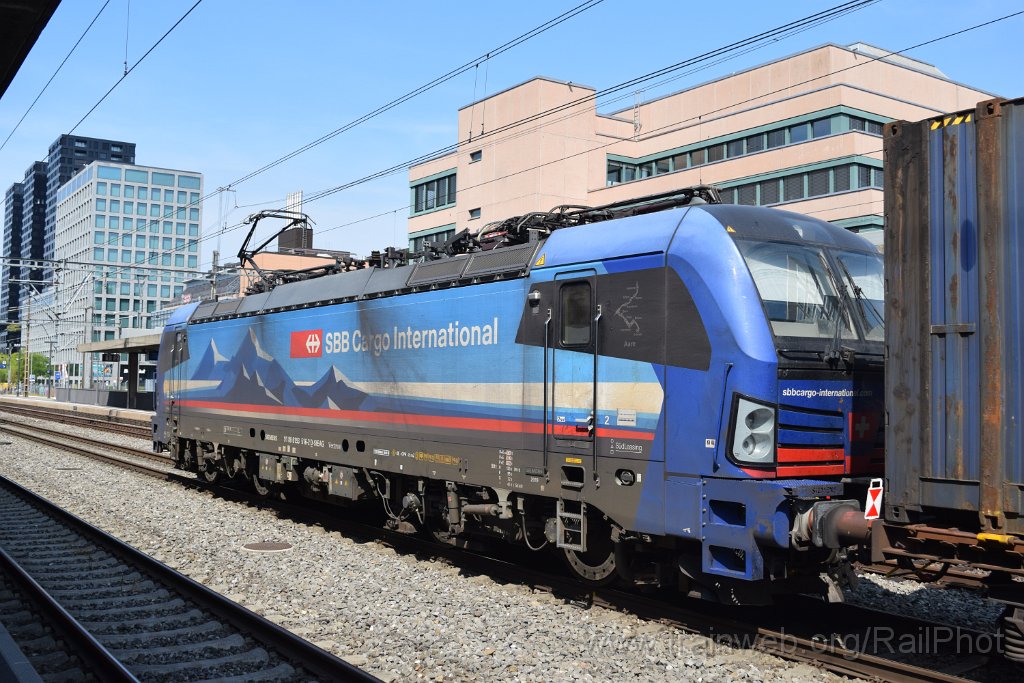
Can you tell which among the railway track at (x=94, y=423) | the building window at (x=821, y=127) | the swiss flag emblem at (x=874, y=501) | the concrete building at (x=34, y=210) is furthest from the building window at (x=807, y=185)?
the concrete building at (x=34, y=210)

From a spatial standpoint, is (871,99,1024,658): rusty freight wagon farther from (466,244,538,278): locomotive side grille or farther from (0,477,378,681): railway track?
(0,477,378,681): railway track

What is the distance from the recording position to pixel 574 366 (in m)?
8.52

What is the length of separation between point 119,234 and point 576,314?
363ft

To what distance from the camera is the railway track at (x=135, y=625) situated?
675 cm

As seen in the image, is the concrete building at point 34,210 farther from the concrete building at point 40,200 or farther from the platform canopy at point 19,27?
the platform canopy at point 19,27

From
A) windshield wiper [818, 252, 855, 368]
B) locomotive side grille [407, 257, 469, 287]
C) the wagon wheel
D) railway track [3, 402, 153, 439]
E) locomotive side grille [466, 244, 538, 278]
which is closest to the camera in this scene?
the wagon wheel

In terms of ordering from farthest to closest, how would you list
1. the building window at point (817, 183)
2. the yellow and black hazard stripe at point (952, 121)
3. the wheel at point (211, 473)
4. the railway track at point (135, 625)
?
1. the building window at point (817, 183)
2. the wheel at point (211, 473)
3. the railway track at point (135, 625)
4. the yellow and black hazard stripe at point (952, 121)

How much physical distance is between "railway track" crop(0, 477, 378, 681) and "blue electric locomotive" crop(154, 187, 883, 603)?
285 cm

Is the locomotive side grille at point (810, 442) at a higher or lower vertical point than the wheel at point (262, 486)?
higher

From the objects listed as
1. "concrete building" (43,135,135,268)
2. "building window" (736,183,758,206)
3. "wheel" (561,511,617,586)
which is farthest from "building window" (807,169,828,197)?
"concrete building" (43,135,135,268)

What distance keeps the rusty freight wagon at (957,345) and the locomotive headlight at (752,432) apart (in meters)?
1.09

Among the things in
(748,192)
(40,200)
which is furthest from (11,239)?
(748,192)

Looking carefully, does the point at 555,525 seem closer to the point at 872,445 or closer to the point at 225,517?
the point at 872,445

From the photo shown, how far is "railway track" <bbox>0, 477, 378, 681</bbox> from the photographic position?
675cm
